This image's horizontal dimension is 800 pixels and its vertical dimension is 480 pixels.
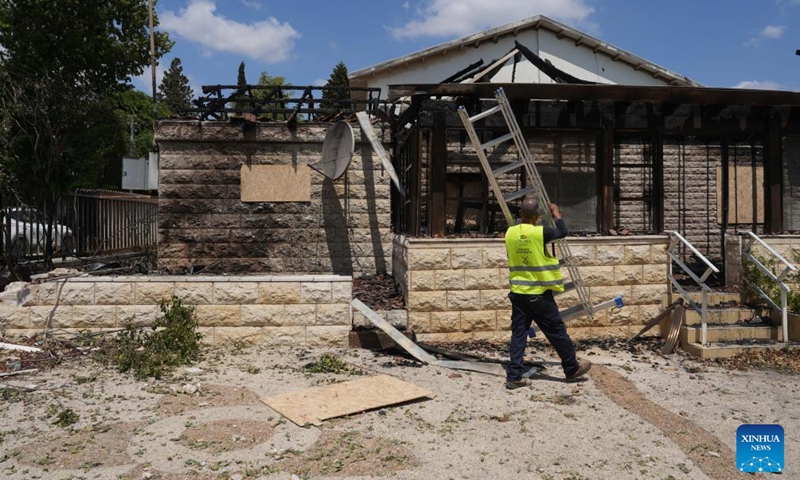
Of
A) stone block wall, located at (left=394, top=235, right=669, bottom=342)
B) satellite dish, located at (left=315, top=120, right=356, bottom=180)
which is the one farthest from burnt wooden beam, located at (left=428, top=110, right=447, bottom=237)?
satellite dish, located at (left=315, top=120, right=356, bottom=180)

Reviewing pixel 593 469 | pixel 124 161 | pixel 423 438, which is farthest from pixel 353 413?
pixel 124 161

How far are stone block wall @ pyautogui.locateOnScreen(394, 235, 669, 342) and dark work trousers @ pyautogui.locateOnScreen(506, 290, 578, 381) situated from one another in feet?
6.52

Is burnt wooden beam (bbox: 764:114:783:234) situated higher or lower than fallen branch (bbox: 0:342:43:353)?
higher

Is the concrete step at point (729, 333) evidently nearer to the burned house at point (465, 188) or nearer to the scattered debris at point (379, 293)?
the burned house at point (465, 188)

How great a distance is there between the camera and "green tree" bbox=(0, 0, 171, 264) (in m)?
13.0

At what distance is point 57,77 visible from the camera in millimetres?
15875

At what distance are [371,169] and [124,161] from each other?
11.7 meters

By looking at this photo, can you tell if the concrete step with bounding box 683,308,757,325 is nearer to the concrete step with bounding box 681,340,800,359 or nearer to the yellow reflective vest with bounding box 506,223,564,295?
the concrete step with bounding box 681,340,800,359

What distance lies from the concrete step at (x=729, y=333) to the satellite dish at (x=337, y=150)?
20.1ft

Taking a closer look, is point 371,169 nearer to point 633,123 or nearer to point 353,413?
point 633,123

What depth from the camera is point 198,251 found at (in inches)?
446

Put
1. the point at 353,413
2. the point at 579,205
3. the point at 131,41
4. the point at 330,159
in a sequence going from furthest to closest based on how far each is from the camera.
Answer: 1. the point at 131,41
2. the point at 330,159
3. the point at 579,205
4. the point at 353,413

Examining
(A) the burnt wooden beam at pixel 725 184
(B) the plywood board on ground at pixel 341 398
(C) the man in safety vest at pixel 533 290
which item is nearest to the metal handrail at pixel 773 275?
(A) the burnt wooden beam at pixel 725 184

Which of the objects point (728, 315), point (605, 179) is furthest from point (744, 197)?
point (605, 179)
